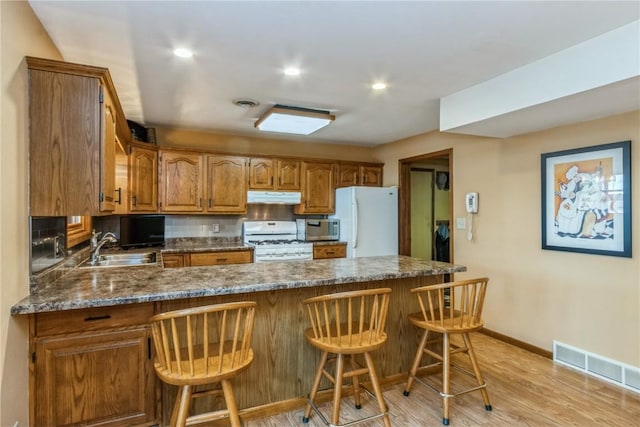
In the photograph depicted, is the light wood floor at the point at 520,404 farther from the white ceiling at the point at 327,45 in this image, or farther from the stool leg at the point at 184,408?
the white ceiling at the point at 327,45

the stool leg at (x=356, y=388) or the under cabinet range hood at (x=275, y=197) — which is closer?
the stool leg at (x=356, y=388)

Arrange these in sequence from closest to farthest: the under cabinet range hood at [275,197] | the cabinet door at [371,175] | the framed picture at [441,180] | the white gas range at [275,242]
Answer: the white gas range at [275,242]
the under cabinet range hood at [275,197]
the cabinet door at [371,175]
the framed picture at [441,180]

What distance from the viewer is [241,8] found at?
1.82 metres

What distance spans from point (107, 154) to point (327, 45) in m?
1.47

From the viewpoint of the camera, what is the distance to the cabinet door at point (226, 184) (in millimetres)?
4543

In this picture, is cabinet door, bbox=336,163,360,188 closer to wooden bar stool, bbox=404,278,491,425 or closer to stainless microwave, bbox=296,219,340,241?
stainless microwave, bbox=296,219,340,241

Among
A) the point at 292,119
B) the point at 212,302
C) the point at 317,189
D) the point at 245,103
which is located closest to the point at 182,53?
the point at 245,103

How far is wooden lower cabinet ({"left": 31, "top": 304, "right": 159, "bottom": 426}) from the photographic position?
184cm

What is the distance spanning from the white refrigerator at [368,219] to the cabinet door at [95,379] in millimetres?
3185

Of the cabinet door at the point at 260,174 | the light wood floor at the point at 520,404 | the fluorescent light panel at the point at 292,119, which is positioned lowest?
the light wood floor at the point at 520,404

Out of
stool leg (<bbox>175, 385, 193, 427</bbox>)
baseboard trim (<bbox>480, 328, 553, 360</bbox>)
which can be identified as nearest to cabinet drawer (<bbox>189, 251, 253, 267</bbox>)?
stool leg (<bbox>175, 385, 193, 427</bbox>)

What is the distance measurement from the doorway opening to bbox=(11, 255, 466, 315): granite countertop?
2.43 meters

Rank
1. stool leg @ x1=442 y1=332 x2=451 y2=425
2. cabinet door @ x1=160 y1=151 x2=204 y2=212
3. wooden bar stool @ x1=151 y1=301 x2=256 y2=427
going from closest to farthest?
wooden bar stool @ x1=151 y1=301 x2=256 y2=427 → stool leg @ x1=442 y1=332 x2=451 y2=425 → cabinet door @ x1=160 y1=151 x2=204 y2=212

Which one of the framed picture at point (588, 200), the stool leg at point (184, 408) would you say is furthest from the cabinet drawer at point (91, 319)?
the framed picture at point (588, 200)
